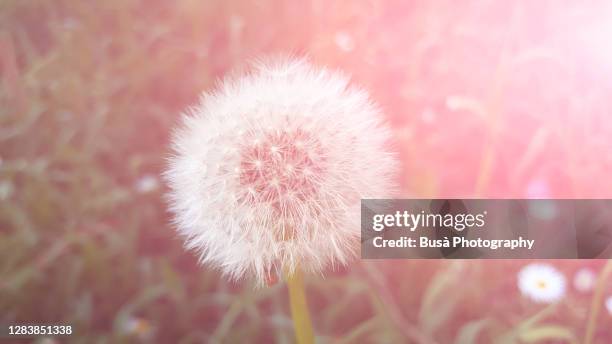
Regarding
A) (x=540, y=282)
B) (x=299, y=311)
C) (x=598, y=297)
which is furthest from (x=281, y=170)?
(x=598, y=297)

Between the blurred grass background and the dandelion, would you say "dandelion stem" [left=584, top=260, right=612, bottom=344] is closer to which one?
the blurred grass background

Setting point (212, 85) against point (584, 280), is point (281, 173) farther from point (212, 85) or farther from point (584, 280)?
point (584, 280)

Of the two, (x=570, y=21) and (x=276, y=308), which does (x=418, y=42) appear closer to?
(x=570, y=21)

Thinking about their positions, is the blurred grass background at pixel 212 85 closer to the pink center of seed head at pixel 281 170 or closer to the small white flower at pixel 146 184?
the small white flower at pixel 146 184

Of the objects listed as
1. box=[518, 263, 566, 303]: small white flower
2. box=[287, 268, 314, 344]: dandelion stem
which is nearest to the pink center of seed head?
box=[287, 268, 314, 344]: dandelion stem

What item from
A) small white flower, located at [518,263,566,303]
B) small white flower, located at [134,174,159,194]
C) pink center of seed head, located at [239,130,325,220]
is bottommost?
small white flower, located at [518,263,566,303]
